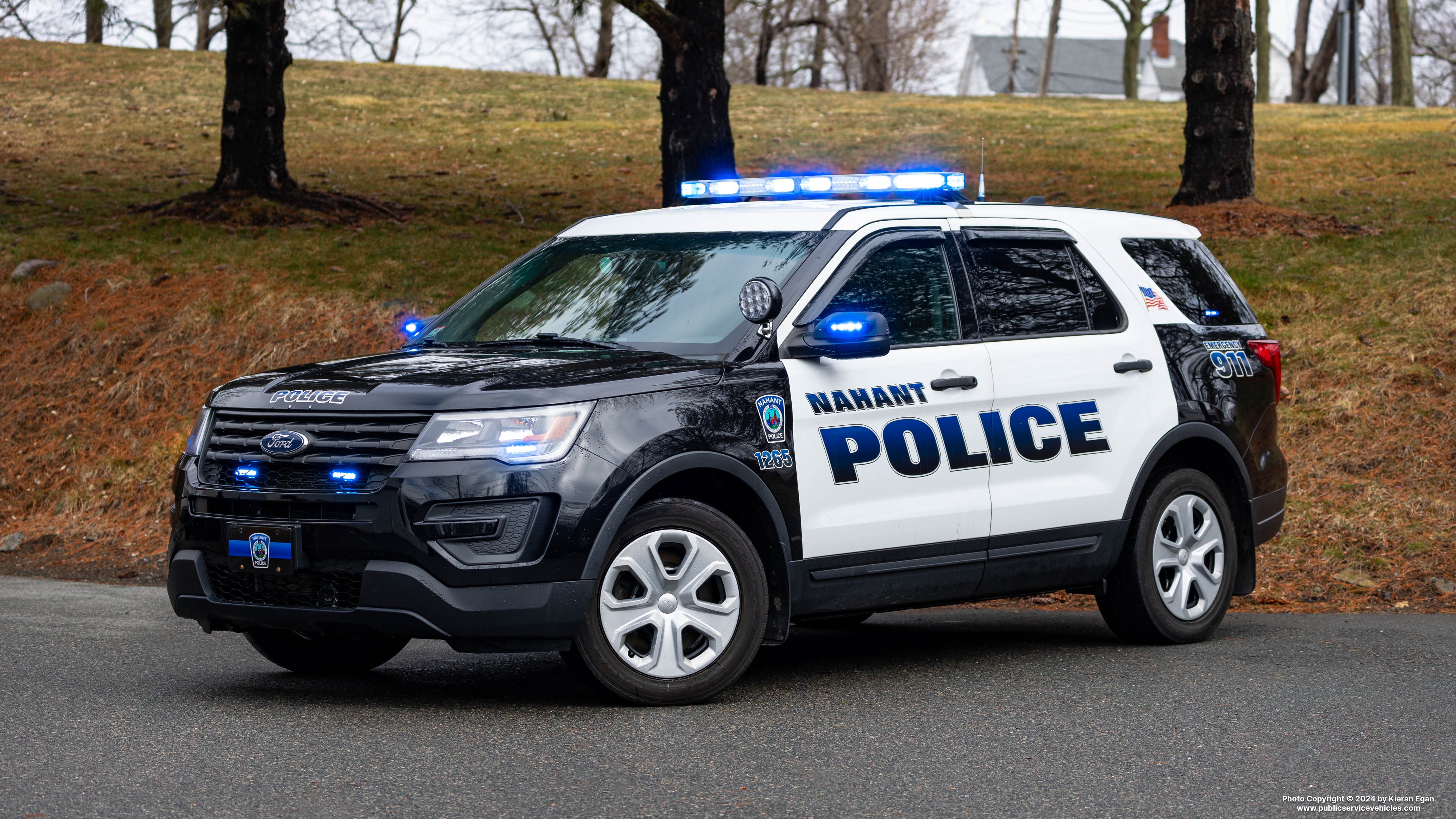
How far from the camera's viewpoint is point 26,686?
623cm

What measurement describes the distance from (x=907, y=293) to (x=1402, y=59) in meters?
33.4

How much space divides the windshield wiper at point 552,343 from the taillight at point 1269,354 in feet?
11.3

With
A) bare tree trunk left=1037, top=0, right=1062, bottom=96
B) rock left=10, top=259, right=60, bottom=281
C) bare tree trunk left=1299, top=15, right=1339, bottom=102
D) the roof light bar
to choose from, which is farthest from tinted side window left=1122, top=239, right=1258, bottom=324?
bare tree trunk left=1037, top=0, right=1062, bottom=96

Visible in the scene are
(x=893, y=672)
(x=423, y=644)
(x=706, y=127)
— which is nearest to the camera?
(x=893, y=672)

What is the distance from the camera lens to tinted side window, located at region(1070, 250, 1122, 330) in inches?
282

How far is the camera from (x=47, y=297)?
14695mm

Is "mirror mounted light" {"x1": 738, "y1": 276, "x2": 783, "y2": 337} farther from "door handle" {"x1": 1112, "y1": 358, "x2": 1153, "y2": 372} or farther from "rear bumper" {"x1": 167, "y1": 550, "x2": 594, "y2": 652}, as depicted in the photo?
"door handle" {"x1": 1112, "y1": 358, "x2": 1153, "y2": 372}

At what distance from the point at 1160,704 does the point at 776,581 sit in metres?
1.54

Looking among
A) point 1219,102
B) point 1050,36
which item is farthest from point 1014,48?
point 1219,102

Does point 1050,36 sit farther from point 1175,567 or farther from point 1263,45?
point 1175,567

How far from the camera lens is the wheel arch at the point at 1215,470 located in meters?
7.18

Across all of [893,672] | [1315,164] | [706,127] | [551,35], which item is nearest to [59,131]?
[706,127]

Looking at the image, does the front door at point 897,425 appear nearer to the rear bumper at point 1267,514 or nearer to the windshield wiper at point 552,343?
the windshield wiper at point 552,343

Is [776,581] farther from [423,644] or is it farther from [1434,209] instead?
[1434,209]
